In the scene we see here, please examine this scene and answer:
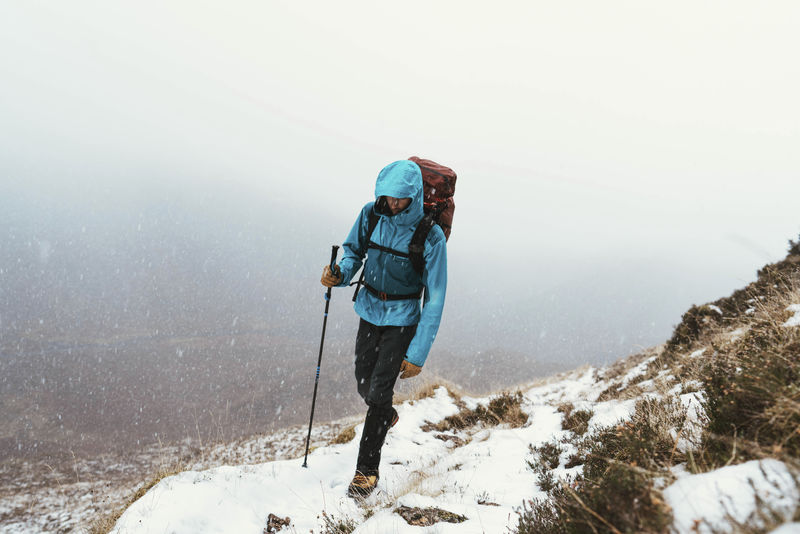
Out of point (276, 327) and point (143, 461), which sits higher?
point (143, 461)

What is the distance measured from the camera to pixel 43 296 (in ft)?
499

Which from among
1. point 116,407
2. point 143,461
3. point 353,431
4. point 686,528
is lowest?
point 116,407

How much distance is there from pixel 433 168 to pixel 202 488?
4.49 metres

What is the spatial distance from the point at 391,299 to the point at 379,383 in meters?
0.93

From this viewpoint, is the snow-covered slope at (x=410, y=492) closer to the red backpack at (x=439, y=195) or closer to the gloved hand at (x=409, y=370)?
the gloved hand at (x=409, y=370)

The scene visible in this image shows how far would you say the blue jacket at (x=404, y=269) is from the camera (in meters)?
3.79

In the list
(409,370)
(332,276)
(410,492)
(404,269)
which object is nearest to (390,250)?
(404,269)

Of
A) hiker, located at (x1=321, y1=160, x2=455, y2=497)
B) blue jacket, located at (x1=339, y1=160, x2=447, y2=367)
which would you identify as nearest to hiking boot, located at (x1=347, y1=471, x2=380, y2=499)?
hiker, located at (x1=321, y1=160, x2=455, y2=497)

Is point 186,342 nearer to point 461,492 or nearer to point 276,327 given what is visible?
point 276,327

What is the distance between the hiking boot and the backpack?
198 cm

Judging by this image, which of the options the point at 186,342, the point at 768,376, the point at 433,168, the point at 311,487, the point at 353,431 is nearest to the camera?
the point at 768,376

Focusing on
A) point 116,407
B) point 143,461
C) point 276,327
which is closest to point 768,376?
point 143,461

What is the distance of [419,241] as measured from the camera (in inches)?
153

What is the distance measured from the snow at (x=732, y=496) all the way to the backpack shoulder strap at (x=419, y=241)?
2.71 meters
